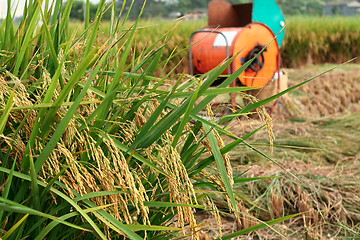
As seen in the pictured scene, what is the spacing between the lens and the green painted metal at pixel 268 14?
5609mm

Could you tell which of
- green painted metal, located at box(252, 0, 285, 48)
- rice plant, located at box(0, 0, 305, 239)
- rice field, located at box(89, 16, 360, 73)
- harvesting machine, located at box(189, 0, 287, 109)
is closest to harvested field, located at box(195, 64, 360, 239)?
rice plant, located at box(0, 0, 305, 239)

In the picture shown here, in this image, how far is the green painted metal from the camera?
561 centimetres

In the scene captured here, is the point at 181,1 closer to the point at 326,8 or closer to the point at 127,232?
the point at 127,232

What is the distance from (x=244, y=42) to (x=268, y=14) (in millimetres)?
1020

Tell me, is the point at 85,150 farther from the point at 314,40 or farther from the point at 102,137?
the point at 314,40

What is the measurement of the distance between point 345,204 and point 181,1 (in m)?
37.3

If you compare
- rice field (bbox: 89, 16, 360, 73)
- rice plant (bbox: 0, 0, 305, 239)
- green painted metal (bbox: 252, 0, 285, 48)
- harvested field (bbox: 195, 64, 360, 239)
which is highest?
green painted metal (bbox: 252, 0, 285, 48)

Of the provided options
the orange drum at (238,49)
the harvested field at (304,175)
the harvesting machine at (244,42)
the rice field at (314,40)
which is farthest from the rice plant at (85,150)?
the rice field at (314,40)

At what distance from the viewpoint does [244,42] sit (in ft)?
16.3

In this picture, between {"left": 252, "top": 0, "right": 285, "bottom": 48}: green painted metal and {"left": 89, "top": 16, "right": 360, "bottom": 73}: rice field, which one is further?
{"left": 89, "top": 16, "right": 360, "bottom": 73}: rice field

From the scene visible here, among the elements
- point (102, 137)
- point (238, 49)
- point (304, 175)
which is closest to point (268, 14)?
point (238, 49)

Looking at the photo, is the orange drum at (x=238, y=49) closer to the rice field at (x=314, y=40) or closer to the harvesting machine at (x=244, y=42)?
the harvesting machine at (x=244, y=42)

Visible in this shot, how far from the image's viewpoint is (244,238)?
2572 millimetres

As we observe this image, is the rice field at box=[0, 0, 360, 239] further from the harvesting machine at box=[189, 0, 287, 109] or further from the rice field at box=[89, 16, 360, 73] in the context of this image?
the rice field at box=[89, 16, 360, 73]
